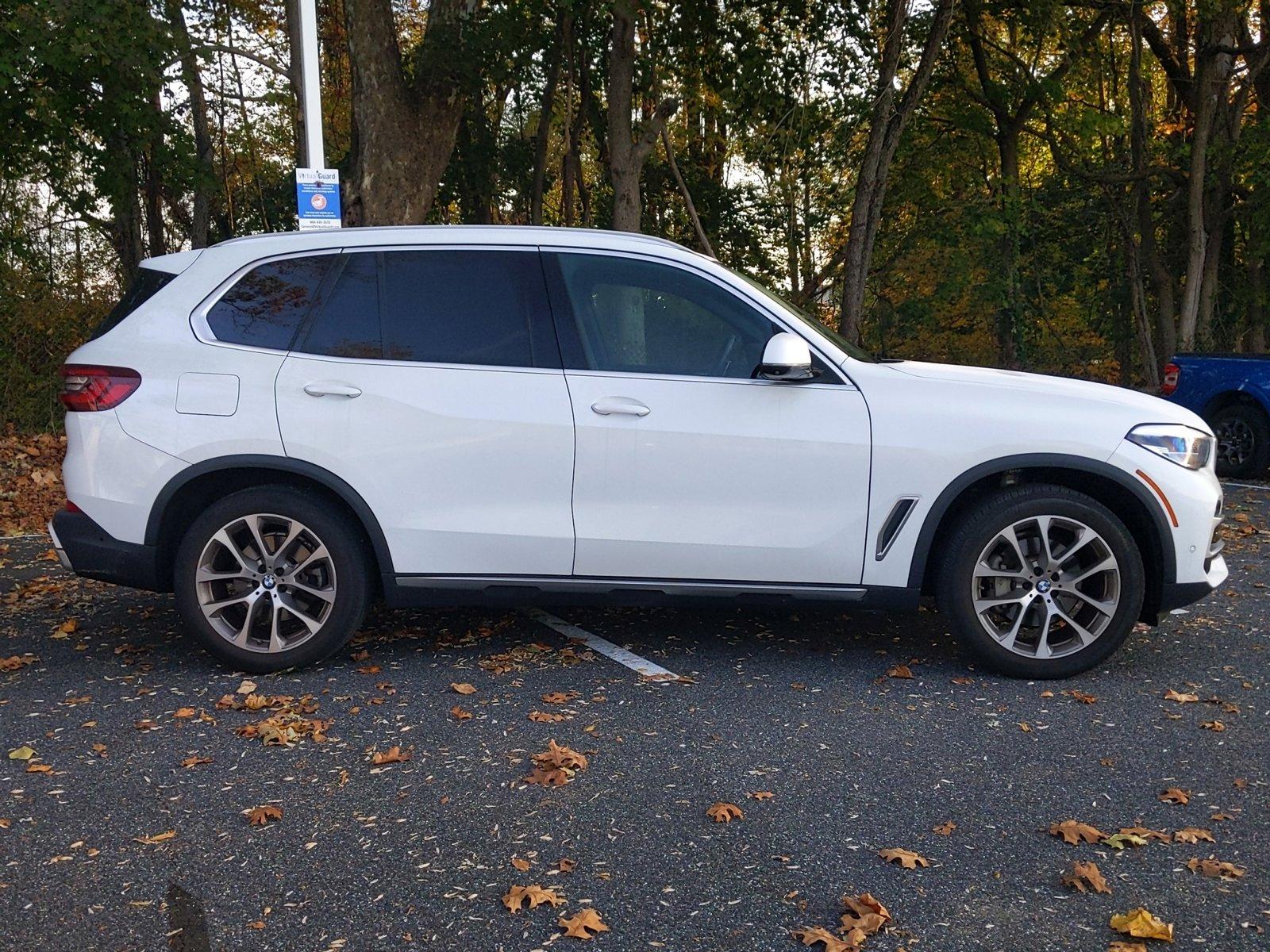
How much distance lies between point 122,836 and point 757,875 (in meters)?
1.95

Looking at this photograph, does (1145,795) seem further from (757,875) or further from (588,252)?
(588,252)

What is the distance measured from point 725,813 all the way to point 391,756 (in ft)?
4.18

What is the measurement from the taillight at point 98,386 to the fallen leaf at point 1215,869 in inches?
171

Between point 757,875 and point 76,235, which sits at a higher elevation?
point 76,235

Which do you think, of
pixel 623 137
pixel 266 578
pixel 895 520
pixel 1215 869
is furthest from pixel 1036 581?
pixel 623 137

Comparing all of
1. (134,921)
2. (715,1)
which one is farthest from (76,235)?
(134,921)

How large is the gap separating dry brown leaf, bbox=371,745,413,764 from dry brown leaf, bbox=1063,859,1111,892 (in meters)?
2.25

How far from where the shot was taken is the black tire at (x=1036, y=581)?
16.2 ft

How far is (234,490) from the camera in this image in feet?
17.0

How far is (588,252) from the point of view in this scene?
522cm

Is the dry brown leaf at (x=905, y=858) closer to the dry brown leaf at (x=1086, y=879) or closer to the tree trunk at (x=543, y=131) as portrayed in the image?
the dry brown leaf at (x=1086, y=879)

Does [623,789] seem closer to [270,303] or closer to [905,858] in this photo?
[905,858]

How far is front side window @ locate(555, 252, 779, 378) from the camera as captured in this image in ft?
16.5

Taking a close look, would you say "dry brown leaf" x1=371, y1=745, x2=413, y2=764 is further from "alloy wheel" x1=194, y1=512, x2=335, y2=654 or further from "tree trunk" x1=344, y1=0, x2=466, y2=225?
"tree trunk" x1=344, y1=0, x2=466, y2=225
